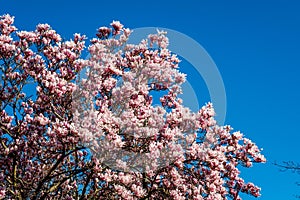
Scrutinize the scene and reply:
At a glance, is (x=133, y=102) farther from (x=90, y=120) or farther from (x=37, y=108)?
(x=37, y=108)

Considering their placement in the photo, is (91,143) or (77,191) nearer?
(91,143)

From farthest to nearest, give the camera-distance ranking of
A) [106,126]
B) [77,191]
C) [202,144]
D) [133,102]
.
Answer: [77,191]
[202,144]
[133,102]
[106,126]

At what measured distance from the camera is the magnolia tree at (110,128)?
9.16 m

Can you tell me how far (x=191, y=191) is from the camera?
35.2 feet

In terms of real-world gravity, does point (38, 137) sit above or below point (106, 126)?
above

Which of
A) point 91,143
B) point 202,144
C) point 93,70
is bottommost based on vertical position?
point 91,143

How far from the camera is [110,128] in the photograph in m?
8.52

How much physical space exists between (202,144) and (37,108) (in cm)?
482

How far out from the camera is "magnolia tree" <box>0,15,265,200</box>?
9.16 meters

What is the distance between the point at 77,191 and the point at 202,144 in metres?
→ 4.55

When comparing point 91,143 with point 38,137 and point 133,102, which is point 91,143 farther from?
point 38,137

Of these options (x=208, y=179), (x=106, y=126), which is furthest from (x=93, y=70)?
(x=208, y=179)

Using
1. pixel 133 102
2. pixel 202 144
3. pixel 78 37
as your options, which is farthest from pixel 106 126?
pixel 78 37

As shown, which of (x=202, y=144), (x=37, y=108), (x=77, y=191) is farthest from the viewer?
(x=77, y=191)
